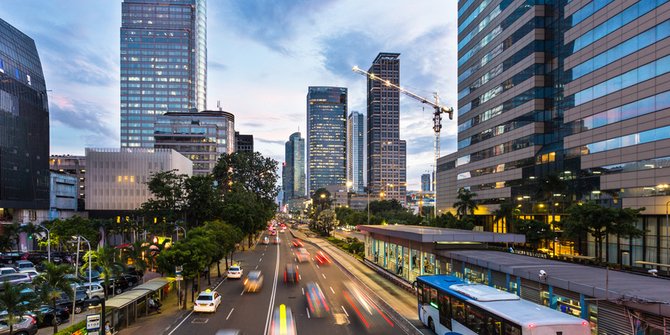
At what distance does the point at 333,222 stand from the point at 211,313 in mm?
108584

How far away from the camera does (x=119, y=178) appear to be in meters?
116

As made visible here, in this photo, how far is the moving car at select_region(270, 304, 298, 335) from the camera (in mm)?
26572

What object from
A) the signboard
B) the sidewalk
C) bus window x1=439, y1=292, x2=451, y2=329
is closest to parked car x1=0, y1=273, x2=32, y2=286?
the signboard

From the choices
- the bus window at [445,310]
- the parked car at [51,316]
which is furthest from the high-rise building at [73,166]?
the bus window at [445,310]

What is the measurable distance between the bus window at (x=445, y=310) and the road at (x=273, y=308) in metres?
3.40

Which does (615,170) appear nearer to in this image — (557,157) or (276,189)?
(557,157)

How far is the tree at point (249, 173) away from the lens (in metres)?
111

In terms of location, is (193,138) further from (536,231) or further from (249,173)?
(536,231)

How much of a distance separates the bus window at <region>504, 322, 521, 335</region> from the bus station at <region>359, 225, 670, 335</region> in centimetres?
429

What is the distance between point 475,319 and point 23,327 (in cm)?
2661

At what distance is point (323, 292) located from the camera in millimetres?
41156

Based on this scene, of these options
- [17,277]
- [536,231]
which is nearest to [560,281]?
[536,231]

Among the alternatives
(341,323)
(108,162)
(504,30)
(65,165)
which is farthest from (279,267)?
(65,165)

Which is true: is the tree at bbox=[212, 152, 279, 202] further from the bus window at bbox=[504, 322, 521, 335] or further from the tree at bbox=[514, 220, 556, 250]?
the bus window at bbox=[504, 322, 521, 335]
